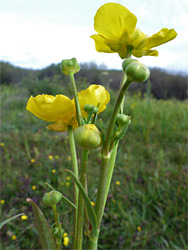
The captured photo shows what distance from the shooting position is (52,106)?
36 centimetres

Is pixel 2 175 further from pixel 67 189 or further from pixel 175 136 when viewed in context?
pixel 175 136

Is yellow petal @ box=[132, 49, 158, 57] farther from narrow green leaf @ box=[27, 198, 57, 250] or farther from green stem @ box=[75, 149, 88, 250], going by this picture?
narrow green leaf @ box=[27, 198, 57, 250]

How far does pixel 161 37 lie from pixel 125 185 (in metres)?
1.25

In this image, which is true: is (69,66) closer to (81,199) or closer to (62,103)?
(62,103)

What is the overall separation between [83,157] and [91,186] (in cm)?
115

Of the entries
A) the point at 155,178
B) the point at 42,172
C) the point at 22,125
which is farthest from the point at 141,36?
the point at 22,125

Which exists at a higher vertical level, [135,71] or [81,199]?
[135,71]

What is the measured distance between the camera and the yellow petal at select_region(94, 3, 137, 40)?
318 millimetres

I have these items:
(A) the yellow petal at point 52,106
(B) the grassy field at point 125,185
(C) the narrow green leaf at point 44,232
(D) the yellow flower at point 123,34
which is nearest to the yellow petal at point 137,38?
(D) the yellow flower at point 123,34

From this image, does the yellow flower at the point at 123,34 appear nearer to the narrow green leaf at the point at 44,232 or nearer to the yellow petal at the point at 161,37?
the yellow petal at the point at 161,37

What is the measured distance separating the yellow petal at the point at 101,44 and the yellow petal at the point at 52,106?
0.11m

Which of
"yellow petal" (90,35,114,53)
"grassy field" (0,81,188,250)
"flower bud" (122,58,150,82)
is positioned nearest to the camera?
"flower bud" (122,58,150,82)

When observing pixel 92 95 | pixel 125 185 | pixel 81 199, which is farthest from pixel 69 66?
pixel 125 185

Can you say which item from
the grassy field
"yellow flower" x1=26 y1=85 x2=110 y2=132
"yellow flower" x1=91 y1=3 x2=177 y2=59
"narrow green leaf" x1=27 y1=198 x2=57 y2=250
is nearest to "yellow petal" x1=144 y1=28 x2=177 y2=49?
"yellow flower" x1=91 y1=3 x2=177 y2=59
